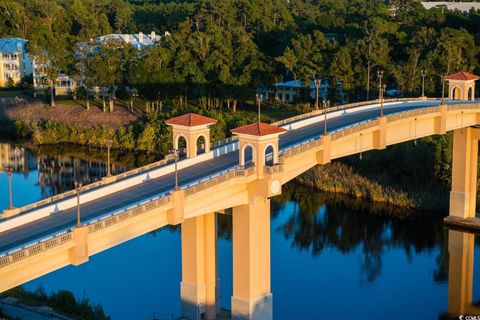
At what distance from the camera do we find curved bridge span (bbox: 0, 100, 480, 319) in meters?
35.8

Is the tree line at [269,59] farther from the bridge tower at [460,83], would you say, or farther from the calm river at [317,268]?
the calm river at [317,268]

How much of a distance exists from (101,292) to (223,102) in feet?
214

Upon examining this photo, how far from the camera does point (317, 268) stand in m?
56.7

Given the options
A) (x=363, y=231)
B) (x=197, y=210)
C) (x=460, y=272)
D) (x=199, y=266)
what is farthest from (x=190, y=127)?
(x=363, y=231)

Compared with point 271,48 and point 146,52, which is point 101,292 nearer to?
point 146,52

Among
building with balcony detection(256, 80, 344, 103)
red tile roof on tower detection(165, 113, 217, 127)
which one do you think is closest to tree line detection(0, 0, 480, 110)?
building with balcony detection(256, 80, 344, 103)

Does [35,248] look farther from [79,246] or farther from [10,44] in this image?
[10,44]

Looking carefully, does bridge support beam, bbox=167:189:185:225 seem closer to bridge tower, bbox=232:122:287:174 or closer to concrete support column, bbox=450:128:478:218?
bridge tower, bbox=232:122:287:174

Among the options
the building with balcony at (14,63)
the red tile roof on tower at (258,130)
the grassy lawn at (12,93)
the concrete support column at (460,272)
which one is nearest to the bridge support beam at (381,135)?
the concrete support column at (460,272)

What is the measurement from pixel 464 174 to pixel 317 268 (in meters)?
16.7

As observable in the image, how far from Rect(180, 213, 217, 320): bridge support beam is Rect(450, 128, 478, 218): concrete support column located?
92.6ft

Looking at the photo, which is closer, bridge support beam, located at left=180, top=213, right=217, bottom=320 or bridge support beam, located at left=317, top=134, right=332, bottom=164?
bridge support beam, located at left=180, top=213, right=217, bottom=320

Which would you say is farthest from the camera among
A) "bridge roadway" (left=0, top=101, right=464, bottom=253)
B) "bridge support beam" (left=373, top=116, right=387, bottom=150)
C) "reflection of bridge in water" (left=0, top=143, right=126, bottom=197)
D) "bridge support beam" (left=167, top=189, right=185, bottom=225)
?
"reflection of bridge in water" (left=0, top=143, right=126, bottom=197)

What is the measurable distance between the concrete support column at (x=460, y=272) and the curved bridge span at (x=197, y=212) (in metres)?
10.3
